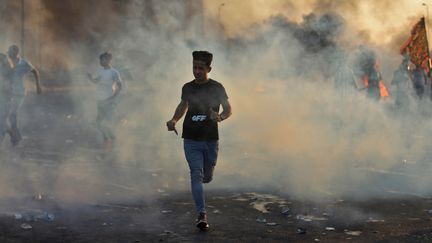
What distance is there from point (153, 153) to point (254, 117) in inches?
193

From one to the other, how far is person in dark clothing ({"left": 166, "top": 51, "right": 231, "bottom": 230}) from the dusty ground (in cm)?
48

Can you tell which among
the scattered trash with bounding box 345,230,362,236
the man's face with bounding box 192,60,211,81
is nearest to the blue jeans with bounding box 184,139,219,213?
the man's face with bounding box 192,60,211,81

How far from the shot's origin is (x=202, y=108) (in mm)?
6984

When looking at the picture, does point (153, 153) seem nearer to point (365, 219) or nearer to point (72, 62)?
point (365, 219)

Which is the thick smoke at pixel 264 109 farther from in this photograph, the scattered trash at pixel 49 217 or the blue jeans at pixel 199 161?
the blue jeans at pixel 199 161

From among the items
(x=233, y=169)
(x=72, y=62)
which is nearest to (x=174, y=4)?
(x=233, y=169)

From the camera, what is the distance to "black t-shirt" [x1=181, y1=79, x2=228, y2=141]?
697cm

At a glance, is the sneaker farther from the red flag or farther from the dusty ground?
the red flag

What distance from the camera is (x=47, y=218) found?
6.86m

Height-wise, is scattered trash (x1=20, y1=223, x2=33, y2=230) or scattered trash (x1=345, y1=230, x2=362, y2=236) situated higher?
scattered trash (x1=20, y1=223, x2=33, y2=230)

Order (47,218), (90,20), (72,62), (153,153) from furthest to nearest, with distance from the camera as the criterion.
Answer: (72,62) → (90,20) → (153,153) → (47,218)

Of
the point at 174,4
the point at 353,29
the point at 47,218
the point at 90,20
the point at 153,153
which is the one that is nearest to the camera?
the point at 47,218

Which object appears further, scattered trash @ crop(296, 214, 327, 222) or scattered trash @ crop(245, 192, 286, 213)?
scattered trash @ crop(245, 192, 286, 213)

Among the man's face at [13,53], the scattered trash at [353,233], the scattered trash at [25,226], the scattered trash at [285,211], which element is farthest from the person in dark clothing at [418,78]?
the scattered trash at [25,226]
